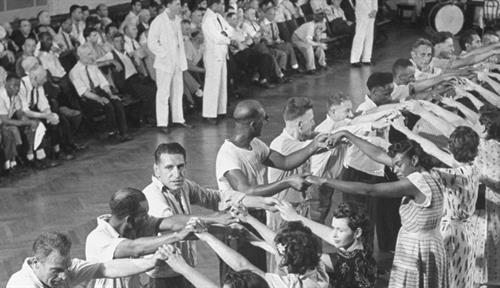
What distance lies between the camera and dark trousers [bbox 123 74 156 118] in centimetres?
1311

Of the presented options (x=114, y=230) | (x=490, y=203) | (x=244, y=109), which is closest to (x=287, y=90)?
(x=490, y=203)

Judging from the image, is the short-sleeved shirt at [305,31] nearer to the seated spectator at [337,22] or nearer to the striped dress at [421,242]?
the seated spectator at [337,22]

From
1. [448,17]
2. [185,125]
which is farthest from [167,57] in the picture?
[448,17]

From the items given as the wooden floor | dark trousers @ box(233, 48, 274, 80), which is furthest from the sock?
dark trousers @ box(233, 48, 274, 80)

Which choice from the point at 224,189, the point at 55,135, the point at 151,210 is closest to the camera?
the point at 151,210

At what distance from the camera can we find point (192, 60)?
14.0 meters

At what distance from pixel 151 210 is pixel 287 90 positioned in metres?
9.85

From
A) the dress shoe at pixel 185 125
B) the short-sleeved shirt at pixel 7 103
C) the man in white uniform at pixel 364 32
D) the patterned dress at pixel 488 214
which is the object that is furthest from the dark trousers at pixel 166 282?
the man in white uniform at pixel 364 32

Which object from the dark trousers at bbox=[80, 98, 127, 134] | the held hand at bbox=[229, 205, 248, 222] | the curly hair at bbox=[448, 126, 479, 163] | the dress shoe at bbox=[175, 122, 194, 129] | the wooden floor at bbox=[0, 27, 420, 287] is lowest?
the wooden floor at bbox=[0, 27, 420, 287]

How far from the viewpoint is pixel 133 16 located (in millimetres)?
14195

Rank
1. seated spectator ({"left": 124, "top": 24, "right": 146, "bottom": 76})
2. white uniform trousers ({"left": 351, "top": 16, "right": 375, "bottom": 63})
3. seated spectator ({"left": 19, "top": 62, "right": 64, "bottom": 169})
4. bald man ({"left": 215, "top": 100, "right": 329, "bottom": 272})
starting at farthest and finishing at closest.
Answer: white uniform trousers ({"left": 351, "top": 16, "right": 375, "bottom": 63}) → seated spectator ({"left": 124, "top": 24, "right": 146, "bottom": 76}) → seated spectator ({"left": 19, "top": 62, "right": 64, "bottom": 169}) → bald man ({"left": 215, "top": 100, "right": 329, "bottom": 272})

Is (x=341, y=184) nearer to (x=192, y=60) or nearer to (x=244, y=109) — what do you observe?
(x=244, y=109)

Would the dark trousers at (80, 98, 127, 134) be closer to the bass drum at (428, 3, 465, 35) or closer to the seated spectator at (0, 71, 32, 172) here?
the seated spectator at (0, 71, 32, 172)

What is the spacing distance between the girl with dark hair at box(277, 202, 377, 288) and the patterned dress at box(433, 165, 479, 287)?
1.31m
